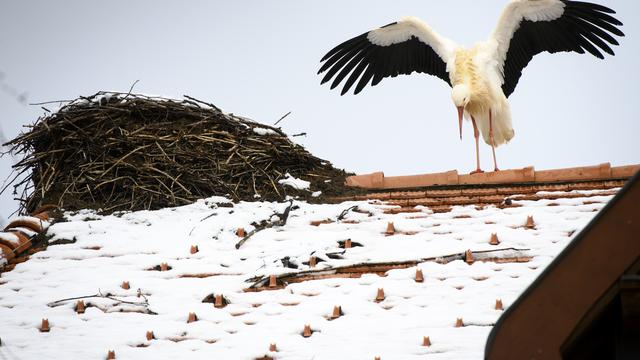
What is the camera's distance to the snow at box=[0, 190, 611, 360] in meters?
4.04

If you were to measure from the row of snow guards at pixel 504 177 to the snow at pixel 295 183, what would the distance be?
16.8 inches

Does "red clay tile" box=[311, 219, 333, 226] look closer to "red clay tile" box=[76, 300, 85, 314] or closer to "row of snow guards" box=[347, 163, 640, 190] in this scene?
"row of snow guards" box=[347, 163, 640, 190]

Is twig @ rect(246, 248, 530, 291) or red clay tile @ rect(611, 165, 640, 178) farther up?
red clay tile @ rect(611, 165, 640, 178)

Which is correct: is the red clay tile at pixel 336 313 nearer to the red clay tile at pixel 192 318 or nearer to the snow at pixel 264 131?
the red clay tile at pixel 192 318

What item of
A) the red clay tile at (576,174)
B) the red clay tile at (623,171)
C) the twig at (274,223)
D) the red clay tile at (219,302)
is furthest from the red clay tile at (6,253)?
the red clay tile at (623,171)

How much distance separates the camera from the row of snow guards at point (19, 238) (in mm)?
5699

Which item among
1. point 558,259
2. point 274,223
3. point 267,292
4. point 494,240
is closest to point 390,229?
point 494,240

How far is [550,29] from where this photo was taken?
9.05 metres

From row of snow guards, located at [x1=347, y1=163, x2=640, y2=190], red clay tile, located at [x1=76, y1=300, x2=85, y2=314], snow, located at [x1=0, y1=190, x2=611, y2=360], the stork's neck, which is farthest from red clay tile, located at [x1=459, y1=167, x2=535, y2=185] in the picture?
the stork's neck

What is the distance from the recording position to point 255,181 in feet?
22.2

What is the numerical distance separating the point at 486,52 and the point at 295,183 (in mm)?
3360

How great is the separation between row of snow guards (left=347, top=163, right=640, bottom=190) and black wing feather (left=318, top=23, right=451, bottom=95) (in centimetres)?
336

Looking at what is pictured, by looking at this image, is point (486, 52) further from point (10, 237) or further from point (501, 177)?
point (10, 237)

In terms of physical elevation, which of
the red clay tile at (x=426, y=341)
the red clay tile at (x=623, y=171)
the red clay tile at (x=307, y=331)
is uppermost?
the red clay tile at (x=623, y=171)
